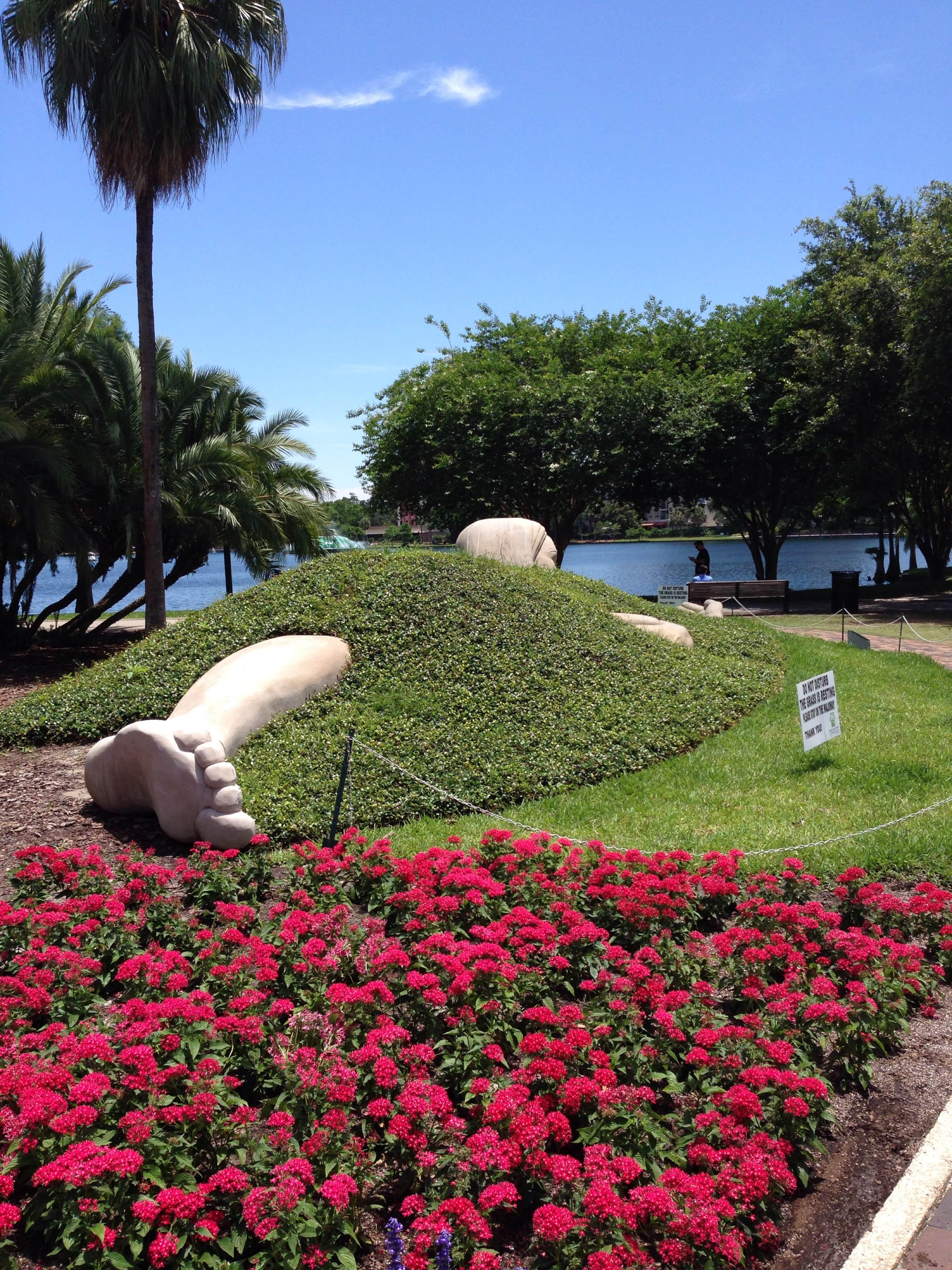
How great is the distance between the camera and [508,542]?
12438 mm

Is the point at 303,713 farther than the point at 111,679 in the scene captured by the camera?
No

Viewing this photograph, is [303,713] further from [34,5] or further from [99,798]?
[34,5]

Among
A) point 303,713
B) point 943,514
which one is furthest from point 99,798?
point 943,514

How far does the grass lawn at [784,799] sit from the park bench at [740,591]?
9727 millimetres

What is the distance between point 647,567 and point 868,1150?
57.4 metres

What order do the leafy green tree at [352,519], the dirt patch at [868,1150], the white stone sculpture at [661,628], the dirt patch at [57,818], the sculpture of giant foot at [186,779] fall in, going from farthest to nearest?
the leafy green tree at [352,519] < the white stone sculpture at [661,628] < the dirt patch at [57,818] < the sculpture of giant foot at [186,779] < the dirt patch at [868,1150]

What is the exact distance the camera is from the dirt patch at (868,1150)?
2.59 meters

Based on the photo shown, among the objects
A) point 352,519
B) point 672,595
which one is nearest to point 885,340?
point 672,595

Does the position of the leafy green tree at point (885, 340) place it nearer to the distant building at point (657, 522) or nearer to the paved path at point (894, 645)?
the paved path at point (894, 645)

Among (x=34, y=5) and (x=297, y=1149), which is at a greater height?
(x=34, y=5)

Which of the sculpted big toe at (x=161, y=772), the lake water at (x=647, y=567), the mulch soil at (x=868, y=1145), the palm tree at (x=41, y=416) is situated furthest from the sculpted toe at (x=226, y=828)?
the lake water at (x=647, y=567)

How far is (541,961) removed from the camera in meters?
3.80

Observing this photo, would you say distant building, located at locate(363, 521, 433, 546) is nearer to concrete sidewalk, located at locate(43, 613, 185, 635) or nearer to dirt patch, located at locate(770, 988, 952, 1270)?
concrete sidewalk, located at locate(43, 613, 185, 635)

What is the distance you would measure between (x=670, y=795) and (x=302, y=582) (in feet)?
14.3
